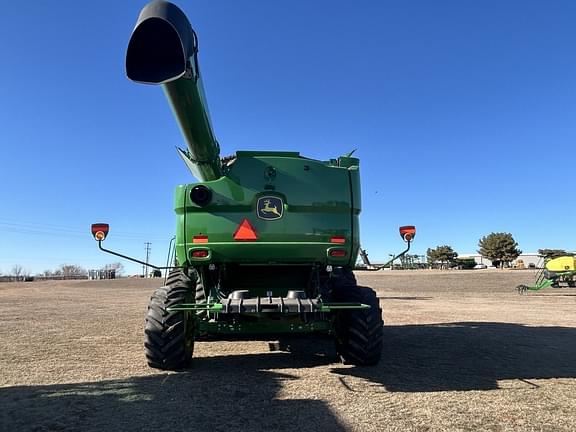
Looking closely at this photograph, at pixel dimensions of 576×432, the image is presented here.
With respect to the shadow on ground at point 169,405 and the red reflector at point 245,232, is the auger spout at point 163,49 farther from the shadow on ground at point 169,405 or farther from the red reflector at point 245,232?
the shadow on ground at point 169,405

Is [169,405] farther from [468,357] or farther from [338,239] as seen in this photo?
[468,357]

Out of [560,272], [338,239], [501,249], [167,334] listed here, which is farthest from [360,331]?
[501,249]

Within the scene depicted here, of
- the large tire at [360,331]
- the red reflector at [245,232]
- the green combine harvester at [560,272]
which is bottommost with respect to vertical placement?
the large tire at [360,331]

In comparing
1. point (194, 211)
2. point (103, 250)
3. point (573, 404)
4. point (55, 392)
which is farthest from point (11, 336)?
point (573, 404)

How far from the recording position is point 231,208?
646 cm

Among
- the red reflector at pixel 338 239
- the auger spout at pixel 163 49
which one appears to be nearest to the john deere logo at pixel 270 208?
the red reflector at pixel 338 239

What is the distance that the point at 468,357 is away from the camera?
25.6 feet

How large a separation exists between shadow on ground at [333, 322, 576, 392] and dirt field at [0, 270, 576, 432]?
0.07 ft

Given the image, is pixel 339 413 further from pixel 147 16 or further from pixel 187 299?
pixel 147 16

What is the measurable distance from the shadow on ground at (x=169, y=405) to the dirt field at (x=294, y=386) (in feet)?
0.04

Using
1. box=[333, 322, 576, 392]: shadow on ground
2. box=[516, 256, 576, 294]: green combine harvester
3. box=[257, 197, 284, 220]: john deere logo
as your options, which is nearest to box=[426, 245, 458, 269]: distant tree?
box=[516, 256, 576, 294]: green combine harvester

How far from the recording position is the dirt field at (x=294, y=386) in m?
4.47

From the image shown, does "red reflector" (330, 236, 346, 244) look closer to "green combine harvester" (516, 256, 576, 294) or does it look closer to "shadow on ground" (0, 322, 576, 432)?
"shadow on ground" (0, 322, 576, 432)

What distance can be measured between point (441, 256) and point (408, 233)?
293 ft
